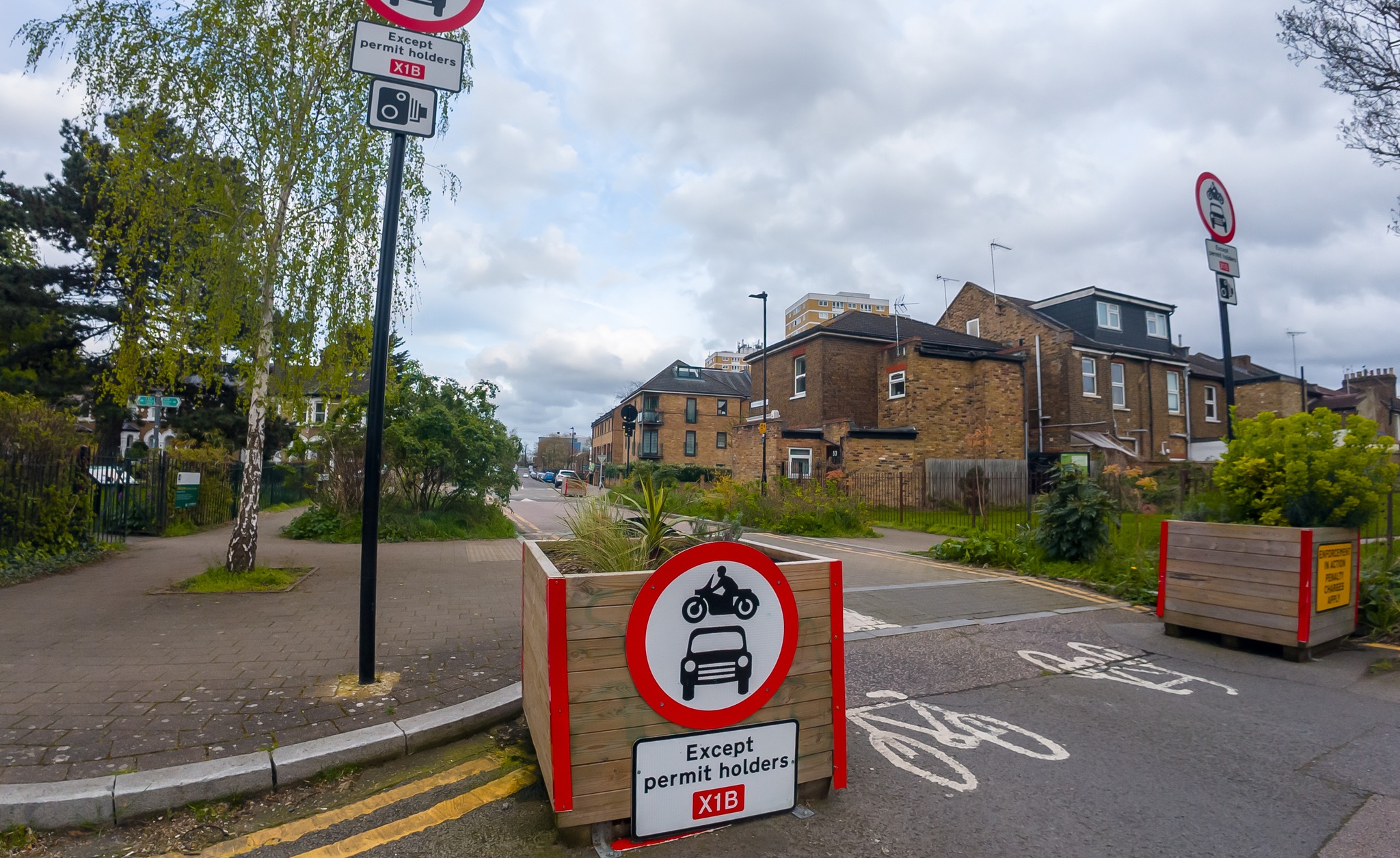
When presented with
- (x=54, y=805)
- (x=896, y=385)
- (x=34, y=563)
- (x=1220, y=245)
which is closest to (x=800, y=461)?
(x=896, y=385)

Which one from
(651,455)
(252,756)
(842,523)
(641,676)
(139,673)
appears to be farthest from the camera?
(651,455)

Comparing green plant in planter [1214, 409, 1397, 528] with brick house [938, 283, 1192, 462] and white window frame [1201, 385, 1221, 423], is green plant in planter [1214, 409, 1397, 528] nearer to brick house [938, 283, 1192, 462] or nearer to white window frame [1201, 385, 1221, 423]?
brick house [938, 283, 1192, 462]

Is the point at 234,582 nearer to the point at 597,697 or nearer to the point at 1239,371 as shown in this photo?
the point at 597,697

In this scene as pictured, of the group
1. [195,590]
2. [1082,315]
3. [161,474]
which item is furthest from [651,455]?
[195,590]

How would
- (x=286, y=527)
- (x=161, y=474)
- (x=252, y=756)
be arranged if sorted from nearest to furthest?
(x=252, y=756) → (x=161, y=474) → (x=286, y=527)

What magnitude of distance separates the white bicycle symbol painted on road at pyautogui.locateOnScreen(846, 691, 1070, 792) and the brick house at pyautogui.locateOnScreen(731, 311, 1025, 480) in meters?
18.2

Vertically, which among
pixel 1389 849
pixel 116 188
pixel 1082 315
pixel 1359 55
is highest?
pixel 1082 315

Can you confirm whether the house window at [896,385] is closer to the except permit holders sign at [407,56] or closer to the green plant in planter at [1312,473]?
the green plant in planter at [1312,473]

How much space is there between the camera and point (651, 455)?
58219 mm

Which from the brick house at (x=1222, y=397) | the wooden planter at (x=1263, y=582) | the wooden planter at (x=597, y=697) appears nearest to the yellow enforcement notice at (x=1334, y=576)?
the wooden planter at (x=1263, y=582)

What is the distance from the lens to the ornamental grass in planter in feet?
19.1

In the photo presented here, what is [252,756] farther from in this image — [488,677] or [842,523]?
[842,523]

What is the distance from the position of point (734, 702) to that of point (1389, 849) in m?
2.74

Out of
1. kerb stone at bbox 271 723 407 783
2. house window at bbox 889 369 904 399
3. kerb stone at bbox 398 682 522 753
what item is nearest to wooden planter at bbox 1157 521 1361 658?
kerb stone at bbox 398 682 522 753
